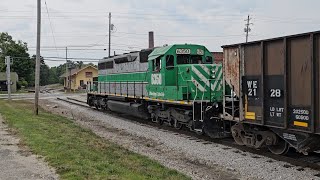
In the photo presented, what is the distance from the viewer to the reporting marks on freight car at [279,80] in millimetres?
8188

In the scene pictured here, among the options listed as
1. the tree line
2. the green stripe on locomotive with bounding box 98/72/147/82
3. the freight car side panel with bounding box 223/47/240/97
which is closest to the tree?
the tree line

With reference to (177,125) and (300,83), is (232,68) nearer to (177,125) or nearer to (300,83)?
(300,83)

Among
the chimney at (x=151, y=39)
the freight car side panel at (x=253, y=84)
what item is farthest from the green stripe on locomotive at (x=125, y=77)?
the chimney at (x=151, y=39)

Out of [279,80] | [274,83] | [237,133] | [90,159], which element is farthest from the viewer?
[237,133]

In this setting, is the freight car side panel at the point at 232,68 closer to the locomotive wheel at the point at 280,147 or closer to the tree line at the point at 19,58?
the locomotive wheel at the point at 280,147

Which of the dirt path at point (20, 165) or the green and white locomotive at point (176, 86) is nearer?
the dirt path at point (20, 165)

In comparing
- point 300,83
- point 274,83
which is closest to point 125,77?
point 274,83

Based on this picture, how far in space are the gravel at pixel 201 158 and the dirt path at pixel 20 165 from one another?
3.10 m

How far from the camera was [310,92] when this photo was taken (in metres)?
8.24

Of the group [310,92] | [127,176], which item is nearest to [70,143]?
[127,176]

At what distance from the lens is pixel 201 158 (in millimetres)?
10422

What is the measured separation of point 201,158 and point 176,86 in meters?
4.92

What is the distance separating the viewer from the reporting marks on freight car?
8.19m

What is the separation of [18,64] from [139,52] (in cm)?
8323
